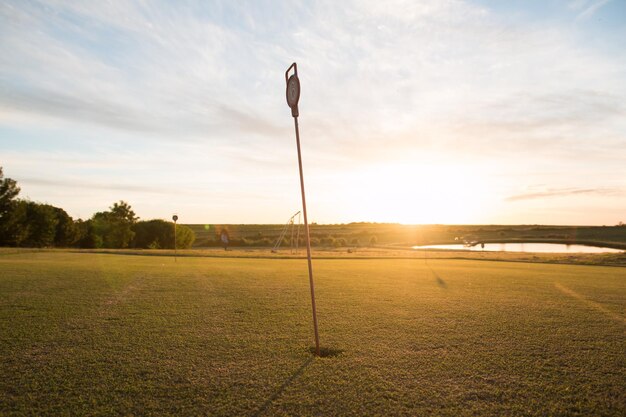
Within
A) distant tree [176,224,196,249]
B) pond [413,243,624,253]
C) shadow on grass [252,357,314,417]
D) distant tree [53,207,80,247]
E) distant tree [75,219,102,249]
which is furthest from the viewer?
distant tree [176,224,196,249]

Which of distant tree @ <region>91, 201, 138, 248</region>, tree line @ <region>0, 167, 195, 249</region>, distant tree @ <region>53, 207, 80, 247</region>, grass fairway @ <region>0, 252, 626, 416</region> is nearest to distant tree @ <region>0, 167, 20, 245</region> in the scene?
tree line @ <region>0, 167, 195, 249</region>

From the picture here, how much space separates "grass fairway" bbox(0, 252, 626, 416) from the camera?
387 centimetres

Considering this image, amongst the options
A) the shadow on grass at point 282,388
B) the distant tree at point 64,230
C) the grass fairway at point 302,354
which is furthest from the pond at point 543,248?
the shadow on grass at point 282,388

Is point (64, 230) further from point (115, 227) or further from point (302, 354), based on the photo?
point (302, 354)

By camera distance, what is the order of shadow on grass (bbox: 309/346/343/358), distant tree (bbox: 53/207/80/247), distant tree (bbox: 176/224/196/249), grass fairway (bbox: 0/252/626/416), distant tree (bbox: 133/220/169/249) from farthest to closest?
distant tree (bbox: 176/224/196/249)
distant tree (bbox: 133/220/169/249)
distant tree (bbox: 53/207/80/247)
shadow on grass (bbox: 309/346/343/358)
grass fairway (bbox: 0/252/626/416)

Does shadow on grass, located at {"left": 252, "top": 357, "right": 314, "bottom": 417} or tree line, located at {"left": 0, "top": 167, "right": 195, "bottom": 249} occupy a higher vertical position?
tree line, located at {"left": 0, "top": 167, "right": 195, "bottom": 249}

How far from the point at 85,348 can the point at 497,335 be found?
6027 mm

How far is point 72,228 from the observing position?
6394 cm

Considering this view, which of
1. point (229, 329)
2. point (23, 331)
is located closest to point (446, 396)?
point (229, 329)

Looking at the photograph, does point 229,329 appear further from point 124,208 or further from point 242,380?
point 124,208

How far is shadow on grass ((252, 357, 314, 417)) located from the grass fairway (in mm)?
20

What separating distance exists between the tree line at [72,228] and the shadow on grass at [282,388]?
2511 inches

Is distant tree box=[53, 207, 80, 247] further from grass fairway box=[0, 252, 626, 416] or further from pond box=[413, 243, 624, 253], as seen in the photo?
grass fairway box=[0, 252, 626, 416]

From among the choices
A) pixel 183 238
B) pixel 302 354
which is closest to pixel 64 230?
pixel 183 238
